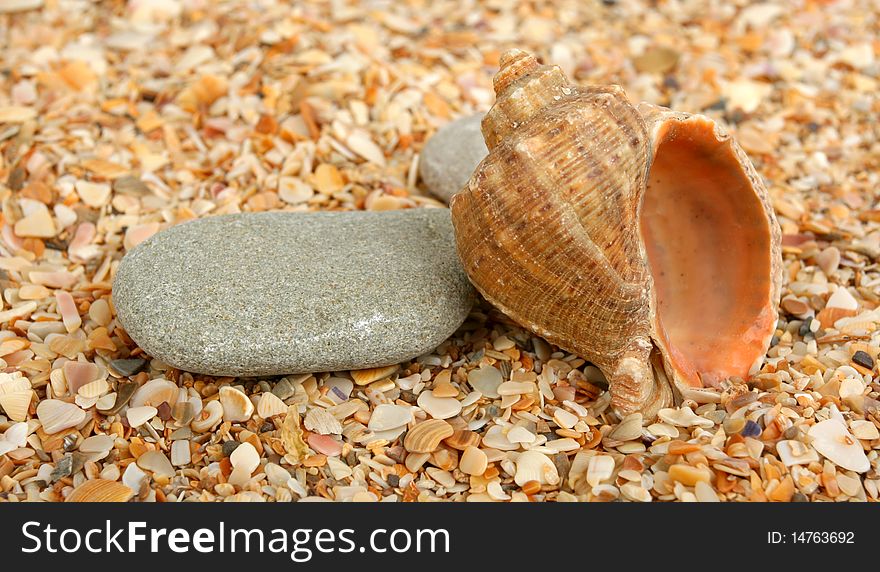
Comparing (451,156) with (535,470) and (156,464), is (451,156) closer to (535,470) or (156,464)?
(535,470)

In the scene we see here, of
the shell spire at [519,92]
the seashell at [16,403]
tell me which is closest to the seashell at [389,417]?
the shell spire at [519,92]

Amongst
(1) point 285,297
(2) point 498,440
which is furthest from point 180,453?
(2) point 498,440

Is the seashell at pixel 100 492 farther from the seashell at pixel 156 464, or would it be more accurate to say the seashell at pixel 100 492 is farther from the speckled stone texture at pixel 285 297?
the speckled stone texture at pixel 285 297

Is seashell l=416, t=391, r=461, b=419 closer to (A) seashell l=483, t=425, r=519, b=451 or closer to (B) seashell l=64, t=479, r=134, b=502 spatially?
(A) seashell l=483, t=425, r=519, b=451

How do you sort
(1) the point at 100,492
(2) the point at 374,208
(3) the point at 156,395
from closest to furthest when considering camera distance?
(1) the point at 100,492
(3) the point at 156,395
(2) the point at 374,208

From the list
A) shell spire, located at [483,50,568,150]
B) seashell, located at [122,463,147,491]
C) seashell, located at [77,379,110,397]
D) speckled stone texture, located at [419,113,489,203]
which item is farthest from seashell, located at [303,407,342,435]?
speckled stone texture, located at [419,113,489,203]

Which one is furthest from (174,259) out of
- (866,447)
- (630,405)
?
(866,447)
